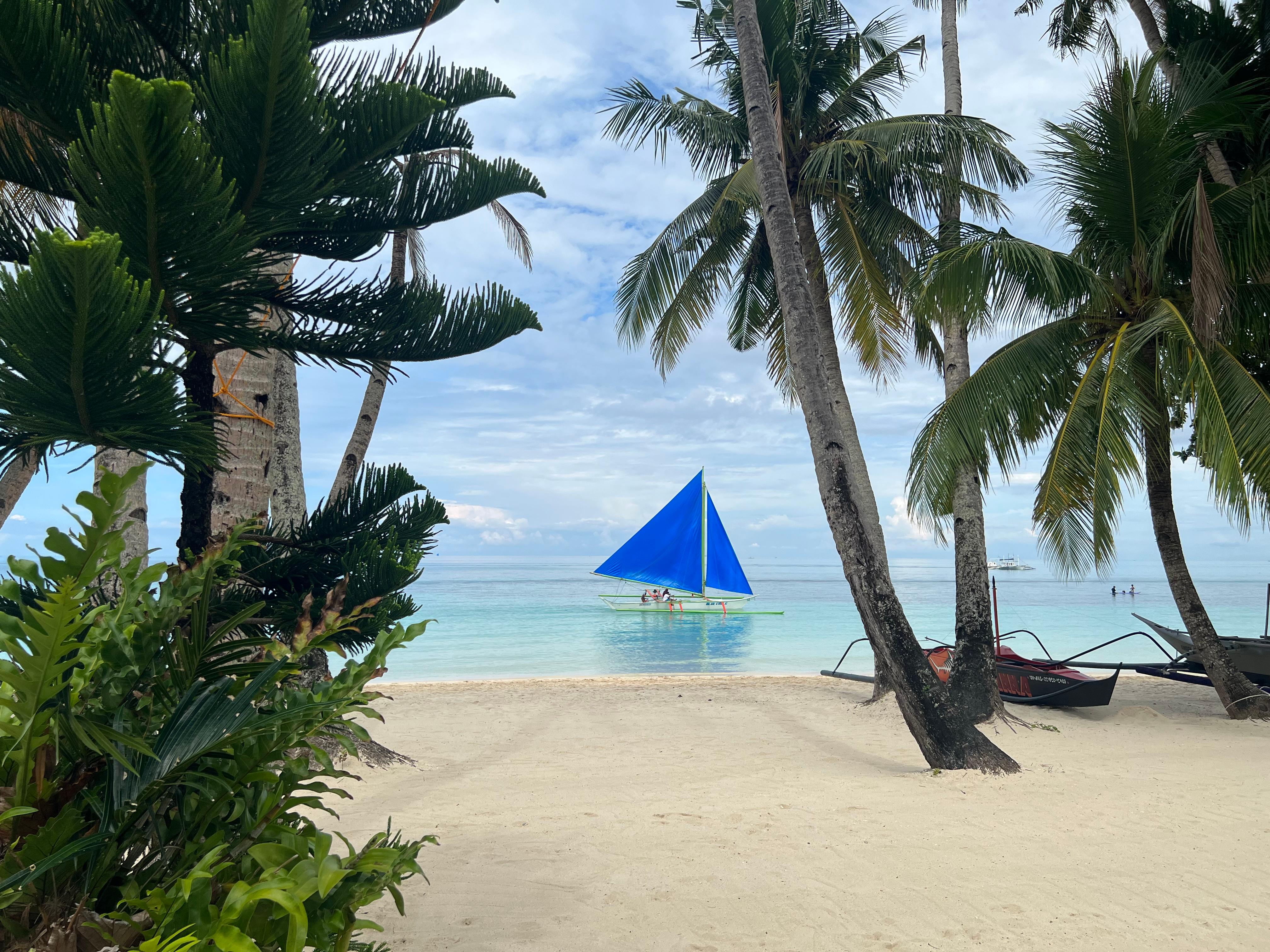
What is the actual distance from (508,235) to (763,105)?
21.7 feet

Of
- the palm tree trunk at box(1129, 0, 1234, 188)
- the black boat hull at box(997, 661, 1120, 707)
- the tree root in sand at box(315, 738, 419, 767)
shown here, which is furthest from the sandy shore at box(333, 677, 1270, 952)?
the palm tree trunk at box(1129, 0, 1234, 188)

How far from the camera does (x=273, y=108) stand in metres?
2.39

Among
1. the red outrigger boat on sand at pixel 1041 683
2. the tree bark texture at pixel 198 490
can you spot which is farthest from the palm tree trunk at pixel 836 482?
the tree bark texture at pixel 198 490

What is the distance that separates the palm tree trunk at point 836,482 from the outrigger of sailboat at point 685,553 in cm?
1709

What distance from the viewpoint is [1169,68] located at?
9.66 metres

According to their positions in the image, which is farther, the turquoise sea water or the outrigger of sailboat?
the outrigger of sailboat

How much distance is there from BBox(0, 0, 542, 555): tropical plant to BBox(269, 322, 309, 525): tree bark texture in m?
1.88

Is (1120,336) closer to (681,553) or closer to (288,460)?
(288,460)

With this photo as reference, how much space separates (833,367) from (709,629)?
1852 cm

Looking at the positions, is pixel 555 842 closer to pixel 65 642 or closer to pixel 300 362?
pixel 300 362

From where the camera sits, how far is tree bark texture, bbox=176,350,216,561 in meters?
2.80

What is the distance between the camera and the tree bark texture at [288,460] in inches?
212

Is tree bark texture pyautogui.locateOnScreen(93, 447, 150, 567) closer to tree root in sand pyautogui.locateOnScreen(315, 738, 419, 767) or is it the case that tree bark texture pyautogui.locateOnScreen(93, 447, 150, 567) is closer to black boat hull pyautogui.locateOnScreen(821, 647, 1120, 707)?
tree root in sand pyautogui.locateOnScreen(315, 738, 419, 767)

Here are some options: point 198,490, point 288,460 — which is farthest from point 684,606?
point 198,490
